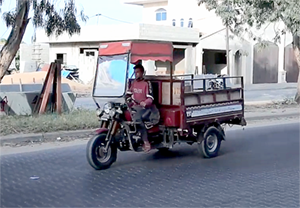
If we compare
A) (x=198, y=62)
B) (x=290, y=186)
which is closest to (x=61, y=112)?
(x=290, y=186)

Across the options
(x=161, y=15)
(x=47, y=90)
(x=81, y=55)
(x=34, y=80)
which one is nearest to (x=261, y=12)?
(x=47, y=90)

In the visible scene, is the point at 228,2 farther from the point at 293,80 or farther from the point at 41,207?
the point at 293,80

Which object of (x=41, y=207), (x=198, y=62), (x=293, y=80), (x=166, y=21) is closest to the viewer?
(x=41, y=207)

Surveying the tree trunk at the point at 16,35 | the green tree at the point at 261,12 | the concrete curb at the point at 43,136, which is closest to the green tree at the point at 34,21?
the tree trunk at the point at 16,35

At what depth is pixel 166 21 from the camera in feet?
176

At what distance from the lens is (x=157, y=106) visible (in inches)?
408

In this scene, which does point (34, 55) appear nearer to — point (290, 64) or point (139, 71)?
point (290, 64)

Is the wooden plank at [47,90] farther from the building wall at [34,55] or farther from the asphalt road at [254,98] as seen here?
the building wall at [34,55]

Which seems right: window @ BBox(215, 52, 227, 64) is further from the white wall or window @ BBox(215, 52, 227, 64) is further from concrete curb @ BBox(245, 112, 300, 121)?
concrete curb @ BBox(245, 112, 300, 121)

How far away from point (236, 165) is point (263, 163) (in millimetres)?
560

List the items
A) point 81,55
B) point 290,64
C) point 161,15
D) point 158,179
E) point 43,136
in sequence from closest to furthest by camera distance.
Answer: point 158,179
point 43,136
point 81,55
point 290,64
point 161,15

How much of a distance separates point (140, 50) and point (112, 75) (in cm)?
74

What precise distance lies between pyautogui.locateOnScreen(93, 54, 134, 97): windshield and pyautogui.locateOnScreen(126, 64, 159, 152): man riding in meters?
0.33

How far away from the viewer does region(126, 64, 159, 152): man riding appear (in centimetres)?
973
